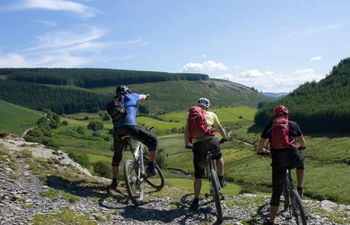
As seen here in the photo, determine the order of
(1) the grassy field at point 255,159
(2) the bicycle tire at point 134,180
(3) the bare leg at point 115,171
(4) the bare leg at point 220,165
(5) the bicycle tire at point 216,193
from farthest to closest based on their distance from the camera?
(1) the grassy field at point 255,159 < (3) the bare leg at point 115,171 < (2) the bicycle tire at point 134,180 < (4) the bare leg at point 220,165 < (5) the bicycle tire at point 216,193

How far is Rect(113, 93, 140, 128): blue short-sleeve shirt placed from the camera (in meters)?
16.7

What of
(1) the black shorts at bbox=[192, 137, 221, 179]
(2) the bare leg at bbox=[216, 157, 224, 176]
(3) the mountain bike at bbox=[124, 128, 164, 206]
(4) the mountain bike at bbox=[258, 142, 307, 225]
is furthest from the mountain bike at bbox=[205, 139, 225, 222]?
(3) the mountain bike at bbox=[124, 128, 164, 206]

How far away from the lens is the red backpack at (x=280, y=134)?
525 inches

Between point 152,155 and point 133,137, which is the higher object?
point 133,137

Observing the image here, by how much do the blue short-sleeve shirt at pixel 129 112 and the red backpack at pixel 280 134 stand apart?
19.3 feet

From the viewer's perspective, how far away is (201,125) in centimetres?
1533

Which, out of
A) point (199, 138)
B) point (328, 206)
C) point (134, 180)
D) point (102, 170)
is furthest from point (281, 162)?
point (102, 170)

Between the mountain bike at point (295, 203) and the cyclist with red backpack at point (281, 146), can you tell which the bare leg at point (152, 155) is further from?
the mountain bike at point (295, 203)

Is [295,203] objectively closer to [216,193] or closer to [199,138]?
[216,193]

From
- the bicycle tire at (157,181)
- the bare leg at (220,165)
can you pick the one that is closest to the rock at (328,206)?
the bare leg at (220,165)

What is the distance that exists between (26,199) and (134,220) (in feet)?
13.7

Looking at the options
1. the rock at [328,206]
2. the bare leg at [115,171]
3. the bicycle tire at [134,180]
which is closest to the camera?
the bicycle tire at [134,180]

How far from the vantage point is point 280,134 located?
13367mm

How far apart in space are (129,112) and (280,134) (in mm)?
6271
